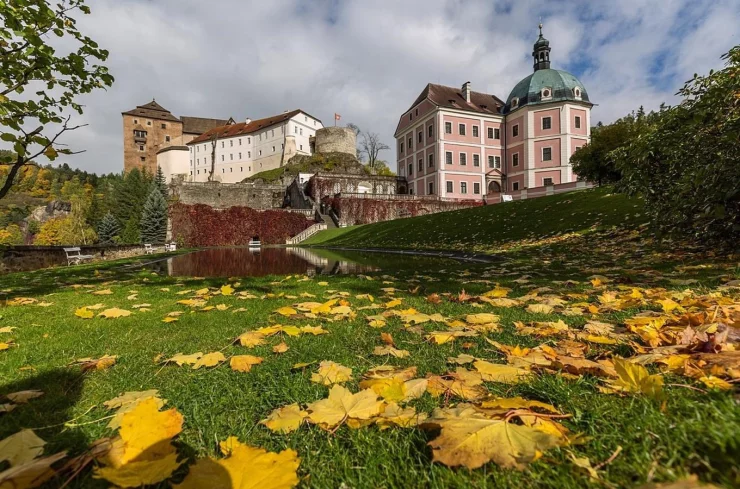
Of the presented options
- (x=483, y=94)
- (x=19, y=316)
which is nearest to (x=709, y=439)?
(x=19, y=316)

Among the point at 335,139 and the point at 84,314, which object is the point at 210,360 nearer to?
the point at 84,314

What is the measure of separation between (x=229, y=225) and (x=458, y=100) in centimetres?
3100

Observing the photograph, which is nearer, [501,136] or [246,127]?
[501,136]

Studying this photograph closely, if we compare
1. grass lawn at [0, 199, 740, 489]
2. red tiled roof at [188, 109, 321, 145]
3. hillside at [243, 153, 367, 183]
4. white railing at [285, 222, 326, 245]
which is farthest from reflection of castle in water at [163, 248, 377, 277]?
red tiled roof at [188, 109, 321, 145]

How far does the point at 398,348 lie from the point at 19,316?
383 centimetres

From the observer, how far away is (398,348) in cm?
210

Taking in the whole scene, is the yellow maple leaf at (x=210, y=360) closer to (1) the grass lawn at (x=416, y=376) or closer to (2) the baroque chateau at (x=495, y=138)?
(1) the grass lawn at (x=416, y=376)

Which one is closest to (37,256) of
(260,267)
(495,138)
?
(260,267)

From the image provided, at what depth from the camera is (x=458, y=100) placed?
4259 centimetres

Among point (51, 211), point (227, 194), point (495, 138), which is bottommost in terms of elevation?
point (227, 194)

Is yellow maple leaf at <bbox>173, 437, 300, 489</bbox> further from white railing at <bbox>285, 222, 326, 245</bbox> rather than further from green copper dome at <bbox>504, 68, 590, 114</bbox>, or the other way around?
green copper dome at <bbox>504, 68, 590, 114</bbox>

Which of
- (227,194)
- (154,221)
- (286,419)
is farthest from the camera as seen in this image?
(227,194)

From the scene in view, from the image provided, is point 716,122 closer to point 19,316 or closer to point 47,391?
point 47,391

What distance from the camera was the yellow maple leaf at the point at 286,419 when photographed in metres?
1.23
